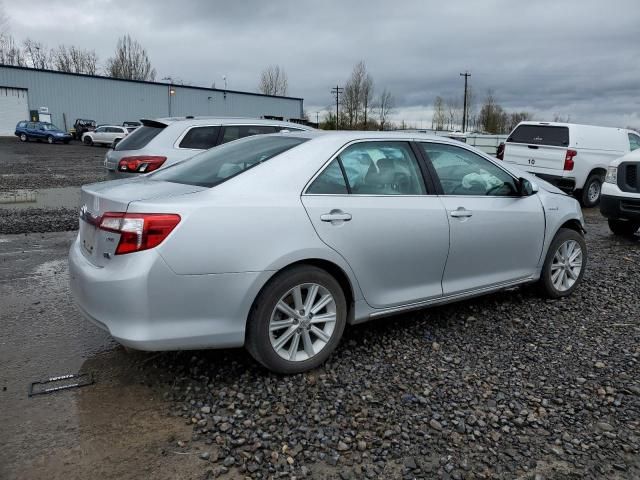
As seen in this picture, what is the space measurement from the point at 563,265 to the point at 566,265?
5 cm

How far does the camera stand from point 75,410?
9.98ft

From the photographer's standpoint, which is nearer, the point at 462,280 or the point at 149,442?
the point at 149,442

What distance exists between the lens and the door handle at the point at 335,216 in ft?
11.2

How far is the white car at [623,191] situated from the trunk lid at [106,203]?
283 inches

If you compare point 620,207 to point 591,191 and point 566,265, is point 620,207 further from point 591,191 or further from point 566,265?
point 591,191

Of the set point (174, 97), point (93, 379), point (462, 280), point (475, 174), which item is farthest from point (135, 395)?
point (174, 97)

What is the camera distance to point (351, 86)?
6116cm

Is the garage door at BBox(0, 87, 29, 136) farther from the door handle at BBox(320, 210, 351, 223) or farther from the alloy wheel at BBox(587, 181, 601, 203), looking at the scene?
the door handle at BBox(320, 210, 351, 223)

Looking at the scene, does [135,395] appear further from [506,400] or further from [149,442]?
[506,400]

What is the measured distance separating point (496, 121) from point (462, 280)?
230 ft

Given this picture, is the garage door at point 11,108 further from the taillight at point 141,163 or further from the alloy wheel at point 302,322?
the alloy wheel at point 302,322

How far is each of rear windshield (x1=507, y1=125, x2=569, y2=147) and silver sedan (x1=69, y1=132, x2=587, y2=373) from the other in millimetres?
8453

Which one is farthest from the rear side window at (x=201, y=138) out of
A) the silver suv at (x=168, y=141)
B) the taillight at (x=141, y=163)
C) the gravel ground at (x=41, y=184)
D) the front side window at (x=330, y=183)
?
the front side window at (x=330, y=183)

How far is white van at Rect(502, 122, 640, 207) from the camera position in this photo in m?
11.8
